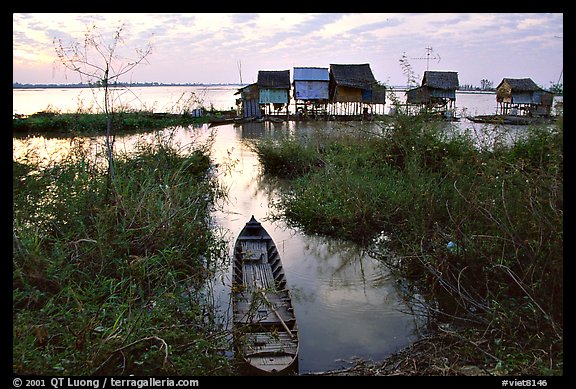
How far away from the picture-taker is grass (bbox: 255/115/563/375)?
415 centimetres

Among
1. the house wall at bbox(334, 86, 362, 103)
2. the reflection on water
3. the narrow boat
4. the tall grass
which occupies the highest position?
the house wall at bbox(334, 86, 362, 103)

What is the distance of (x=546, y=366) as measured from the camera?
3539 millimetres

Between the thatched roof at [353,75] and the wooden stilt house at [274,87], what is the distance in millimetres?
3598

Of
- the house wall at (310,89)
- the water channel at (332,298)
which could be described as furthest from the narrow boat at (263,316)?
the house wall at (310,89)

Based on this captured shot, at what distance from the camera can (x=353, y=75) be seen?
105 ft

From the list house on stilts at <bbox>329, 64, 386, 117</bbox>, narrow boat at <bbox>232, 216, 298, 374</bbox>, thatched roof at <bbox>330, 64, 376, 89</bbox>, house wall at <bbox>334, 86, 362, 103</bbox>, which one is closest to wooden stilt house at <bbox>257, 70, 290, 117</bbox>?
house on stilts at <bbox>329, 64, 386, 117</bbox>

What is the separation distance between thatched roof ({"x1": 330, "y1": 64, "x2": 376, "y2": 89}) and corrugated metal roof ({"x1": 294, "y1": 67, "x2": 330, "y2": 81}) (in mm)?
778

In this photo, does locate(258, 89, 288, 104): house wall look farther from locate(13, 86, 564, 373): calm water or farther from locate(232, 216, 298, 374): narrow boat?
locate(232, 216, 298, 374): narrow boat

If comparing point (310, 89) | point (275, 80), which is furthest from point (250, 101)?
point (310, 89)

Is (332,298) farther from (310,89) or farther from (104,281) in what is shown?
(310,89)

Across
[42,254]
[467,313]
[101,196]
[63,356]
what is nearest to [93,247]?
[42,254]

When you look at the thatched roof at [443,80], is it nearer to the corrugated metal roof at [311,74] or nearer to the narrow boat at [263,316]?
the corrugated metal roof at [311,74]

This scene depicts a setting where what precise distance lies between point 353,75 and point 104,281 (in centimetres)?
2934
